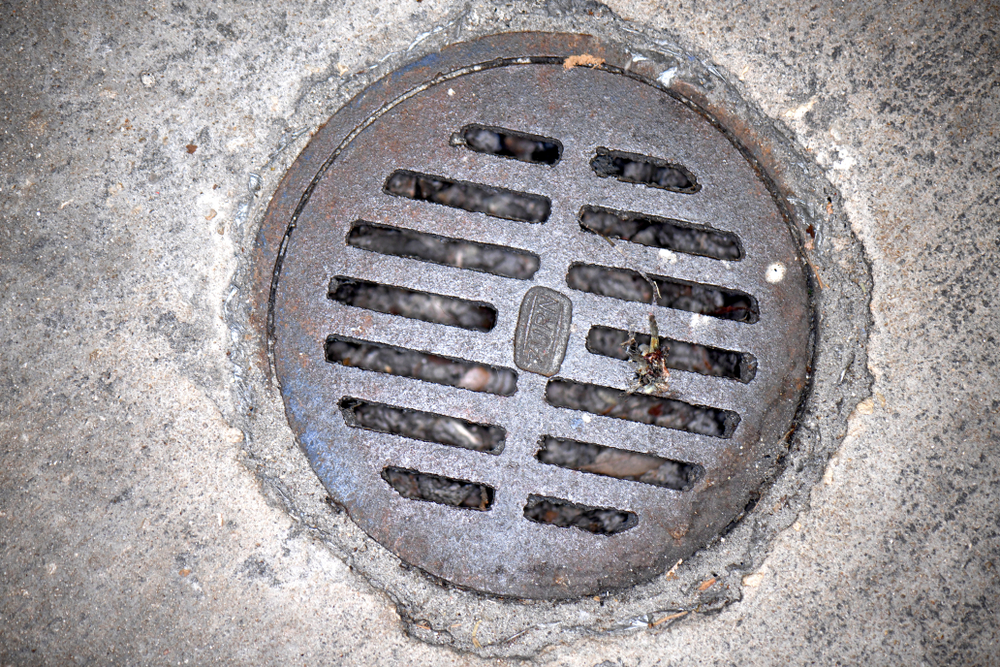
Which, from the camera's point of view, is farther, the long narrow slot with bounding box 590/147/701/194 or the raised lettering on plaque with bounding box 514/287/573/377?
the long narrow slot with bounding box 590/147/701/194

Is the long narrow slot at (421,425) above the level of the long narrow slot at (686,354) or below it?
below

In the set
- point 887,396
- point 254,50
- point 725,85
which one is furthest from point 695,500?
point 254,50

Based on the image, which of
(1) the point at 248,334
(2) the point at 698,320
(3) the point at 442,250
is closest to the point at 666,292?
(2) the point at 698,320

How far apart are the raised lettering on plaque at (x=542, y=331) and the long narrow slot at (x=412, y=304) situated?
0.32ft

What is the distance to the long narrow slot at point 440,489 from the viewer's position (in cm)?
135

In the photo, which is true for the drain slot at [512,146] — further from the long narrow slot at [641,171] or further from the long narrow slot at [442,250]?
the long narrow slot at [442,250]

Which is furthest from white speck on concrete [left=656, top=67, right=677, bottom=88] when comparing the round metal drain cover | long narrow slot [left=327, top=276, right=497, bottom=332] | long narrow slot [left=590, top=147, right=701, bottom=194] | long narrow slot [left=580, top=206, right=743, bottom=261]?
long narrow slot [left=327, top=276, right=497, bottom=332]

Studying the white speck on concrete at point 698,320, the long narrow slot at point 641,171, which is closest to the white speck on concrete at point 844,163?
the long narrow slot at point 641,171

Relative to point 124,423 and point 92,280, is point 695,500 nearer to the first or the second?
point 124,423

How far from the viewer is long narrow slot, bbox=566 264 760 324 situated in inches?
54.1

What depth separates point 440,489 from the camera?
1384 mm

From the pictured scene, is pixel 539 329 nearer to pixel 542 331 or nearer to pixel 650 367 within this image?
pixel 542 331

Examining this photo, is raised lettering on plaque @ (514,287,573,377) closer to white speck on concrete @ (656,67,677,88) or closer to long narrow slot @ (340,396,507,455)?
long narrow slot @ (340,396,507,455)

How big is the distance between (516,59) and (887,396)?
108cm
